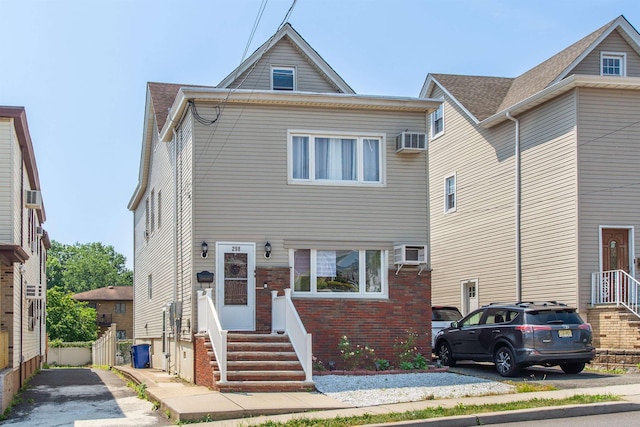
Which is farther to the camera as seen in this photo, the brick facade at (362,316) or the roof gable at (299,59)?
the roof gable at (299,59)

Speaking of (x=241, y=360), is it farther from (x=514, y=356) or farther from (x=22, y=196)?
(x=22, y=196)

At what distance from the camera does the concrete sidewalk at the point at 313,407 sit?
12.3 m

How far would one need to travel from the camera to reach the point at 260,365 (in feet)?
52.3

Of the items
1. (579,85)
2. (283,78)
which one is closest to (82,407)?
(283,78)

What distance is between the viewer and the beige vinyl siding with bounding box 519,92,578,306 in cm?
2155

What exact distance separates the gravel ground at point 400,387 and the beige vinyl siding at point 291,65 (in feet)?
28.0

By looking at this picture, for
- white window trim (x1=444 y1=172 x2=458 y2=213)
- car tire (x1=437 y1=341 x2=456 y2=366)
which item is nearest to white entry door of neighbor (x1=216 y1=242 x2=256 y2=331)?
car tire (x1=437 y1=341 x2=456 y2=366)

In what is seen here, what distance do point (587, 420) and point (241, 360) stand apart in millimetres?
7078

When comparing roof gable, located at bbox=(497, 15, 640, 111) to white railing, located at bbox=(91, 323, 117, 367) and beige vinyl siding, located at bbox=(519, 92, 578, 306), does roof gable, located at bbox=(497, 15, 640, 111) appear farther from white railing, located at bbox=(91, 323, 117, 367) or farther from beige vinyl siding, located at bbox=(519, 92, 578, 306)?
white railing, located at bbox=(91, 323, 117, 367)

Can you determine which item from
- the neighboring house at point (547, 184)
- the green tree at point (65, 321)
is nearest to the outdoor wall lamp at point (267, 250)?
the neighboring house at point (547, 184)

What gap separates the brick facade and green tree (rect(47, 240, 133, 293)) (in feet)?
275

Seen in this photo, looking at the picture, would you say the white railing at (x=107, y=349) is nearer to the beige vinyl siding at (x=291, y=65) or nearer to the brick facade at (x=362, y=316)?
the beige vinyl siding at (x=291, y=65)

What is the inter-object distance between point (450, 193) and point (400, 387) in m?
14.0

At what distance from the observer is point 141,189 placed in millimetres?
30859
